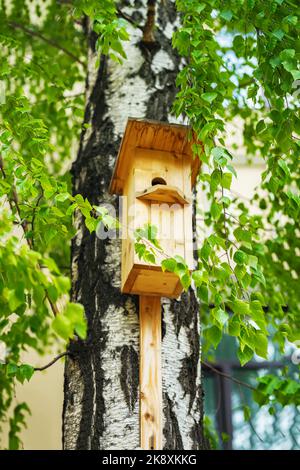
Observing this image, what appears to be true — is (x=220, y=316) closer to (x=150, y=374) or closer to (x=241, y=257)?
(x=241, y=257)

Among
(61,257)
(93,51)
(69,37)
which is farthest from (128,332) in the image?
(69,37)

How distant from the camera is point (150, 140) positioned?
217 centimetres

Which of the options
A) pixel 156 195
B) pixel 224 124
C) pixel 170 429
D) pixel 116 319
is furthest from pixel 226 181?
pixel 170 429

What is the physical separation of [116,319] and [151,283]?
16 cm

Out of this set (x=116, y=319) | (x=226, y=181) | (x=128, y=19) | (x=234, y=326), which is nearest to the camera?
(x=234, y=326)

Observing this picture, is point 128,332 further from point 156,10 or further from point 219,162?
point 156,10

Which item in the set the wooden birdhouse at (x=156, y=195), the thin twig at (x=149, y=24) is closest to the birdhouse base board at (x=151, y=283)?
the wooden birdhouse at (x=156, y=195)

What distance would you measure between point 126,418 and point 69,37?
226cm

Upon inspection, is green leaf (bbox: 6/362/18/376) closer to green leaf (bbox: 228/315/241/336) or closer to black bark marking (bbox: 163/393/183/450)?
black bark marking (bbox: 163/393/183/450)

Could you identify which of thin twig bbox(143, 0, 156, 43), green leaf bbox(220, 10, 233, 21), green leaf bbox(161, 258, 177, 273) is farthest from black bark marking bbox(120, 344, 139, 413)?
thin twig bbox(143, 0, 156, 43)

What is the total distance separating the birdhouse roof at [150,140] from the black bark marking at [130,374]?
0.54m

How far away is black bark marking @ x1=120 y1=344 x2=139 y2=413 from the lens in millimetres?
1999
